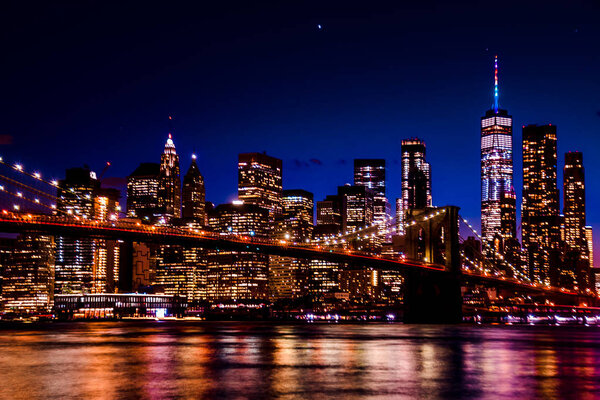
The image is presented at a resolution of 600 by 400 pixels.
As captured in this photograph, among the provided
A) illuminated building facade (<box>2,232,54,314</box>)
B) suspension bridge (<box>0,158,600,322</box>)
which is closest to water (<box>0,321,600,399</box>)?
suspension bridge (<box>0,158,600,322</box>)

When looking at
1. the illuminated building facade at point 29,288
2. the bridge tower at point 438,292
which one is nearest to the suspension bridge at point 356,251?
the bridge tower at point 438,292

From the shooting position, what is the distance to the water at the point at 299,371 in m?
26.2

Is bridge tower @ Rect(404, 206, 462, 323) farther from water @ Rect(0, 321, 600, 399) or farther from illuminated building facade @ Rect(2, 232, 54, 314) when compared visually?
illuminated building facade @ Rect(2, 232, 54, 314)

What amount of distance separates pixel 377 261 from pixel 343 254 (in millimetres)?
3506

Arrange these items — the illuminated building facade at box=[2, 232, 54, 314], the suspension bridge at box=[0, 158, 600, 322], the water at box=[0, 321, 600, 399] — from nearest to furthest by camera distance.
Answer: the water at box=[0, 321, 600, 399] < the suspension bridge at box=[0, 158, 600, 322] < the illuminated building facade at box=[2, 232, 54, 314]

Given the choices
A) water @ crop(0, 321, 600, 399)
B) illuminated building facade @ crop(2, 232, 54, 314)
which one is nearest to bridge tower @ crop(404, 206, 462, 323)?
water @ crop(0, 321, 600, 399)

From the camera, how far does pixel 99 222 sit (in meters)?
72.6

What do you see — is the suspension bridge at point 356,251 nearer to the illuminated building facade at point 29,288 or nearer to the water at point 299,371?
the water at point 299,371

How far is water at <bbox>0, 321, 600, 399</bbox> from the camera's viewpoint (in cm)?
2623

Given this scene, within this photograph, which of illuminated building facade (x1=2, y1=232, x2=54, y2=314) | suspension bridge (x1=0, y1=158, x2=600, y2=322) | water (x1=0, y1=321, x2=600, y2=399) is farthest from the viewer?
illuminated building facade (x1=2, y1=232, x2=54, y2=314)

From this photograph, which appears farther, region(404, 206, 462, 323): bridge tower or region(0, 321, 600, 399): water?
region(404, 206, 462, 323): bridge tower

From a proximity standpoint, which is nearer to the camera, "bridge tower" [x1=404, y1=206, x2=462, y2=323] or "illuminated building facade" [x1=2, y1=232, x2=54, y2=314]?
"bridge tower" [x1=404, y1=206, x2=462, y2=323]

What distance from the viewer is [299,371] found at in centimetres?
3241

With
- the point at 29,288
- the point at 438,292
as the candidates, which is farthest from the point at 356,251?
the point at 29,288
